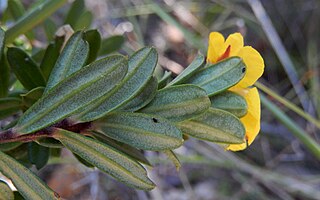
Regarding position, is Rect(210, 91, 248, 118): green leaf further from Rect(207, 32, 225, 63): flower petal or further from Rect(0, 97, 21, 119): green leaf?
Rect(0, 97, 21, 119): green leaf

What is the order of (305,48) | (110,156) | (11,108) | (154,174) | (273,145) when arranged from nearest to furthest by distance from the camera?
(110,156), (11,108), (154,174), (273,145), (305,48)

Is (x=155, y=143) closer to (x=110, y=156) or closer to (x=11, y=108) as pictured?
(x=110, y=156)

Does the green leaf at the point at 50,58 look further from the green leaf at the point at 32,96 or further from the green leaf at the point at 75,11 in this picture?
the green leaf at the point at 75,11

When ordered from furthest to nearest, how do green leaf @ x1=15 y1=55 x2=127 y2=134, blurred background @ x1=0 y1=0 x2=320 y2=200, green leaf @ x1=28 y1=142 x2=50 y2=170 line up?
1. blurred background @ x1=0 y1=0 x2=320 y2=200
2. green leaf @ x1=28 y1=142 x2=50 y2=170
3. green leaf @ x1=15 y1=55 x2=127 y2=134

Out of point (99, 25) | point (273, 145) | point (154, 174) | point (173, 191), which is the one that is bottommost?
point (273, 145)

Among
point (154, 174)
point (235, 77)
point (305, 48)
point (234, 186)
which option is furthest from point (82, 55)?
point (305, 48)

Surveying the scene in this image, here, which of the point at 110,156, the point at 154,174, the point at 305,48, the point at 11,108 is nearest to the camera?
the point at 110,156

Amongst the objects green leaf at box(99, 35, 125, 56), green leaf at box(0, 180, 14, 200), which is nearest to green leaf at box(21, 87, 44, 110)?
green leaf at box(0, 180, 14, 200)
